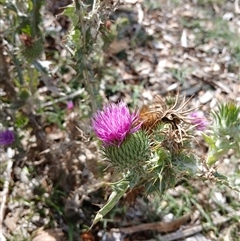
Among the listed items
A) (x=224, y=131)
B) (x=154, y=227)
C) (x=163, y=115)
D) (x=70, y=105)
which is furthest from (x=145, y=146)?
(x=70, y=105)

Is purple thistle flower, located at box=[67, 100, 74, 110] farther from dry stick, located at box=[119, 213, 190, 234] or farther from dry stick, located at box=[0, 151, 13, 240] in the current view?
dry stick, located at box=[119, 213, 190, 234]

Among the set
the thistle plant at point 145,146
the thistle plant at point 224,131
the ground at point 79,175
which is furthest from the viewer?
the ground at point 79,175

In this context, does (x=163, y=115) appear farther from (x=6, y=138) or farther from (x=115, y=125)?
(x=6, y=138)

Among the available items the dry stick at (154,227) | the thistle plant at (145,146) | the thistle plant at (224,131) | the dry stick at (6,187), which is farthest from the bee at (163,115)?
the dry stick at (6,187)

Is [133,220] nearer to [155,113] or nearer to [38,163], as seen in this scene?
[38,163]

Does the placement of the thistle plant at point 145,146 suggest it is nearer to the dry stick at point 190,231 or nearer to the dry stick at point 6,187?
the dry stick at point 190,231

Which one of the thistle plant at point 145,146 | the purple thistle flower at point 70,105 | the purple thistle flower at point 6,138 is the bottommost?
the purple thistle flower at point 70,105

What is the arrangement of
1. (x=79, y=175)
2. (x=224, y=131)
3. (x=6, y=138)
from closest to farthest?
(x=224, y=131), (x=6, y=138), (x=79, y=175)

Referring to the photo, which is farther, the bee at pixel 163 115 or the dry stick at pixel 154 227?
the dry stick at pixel 154 227
